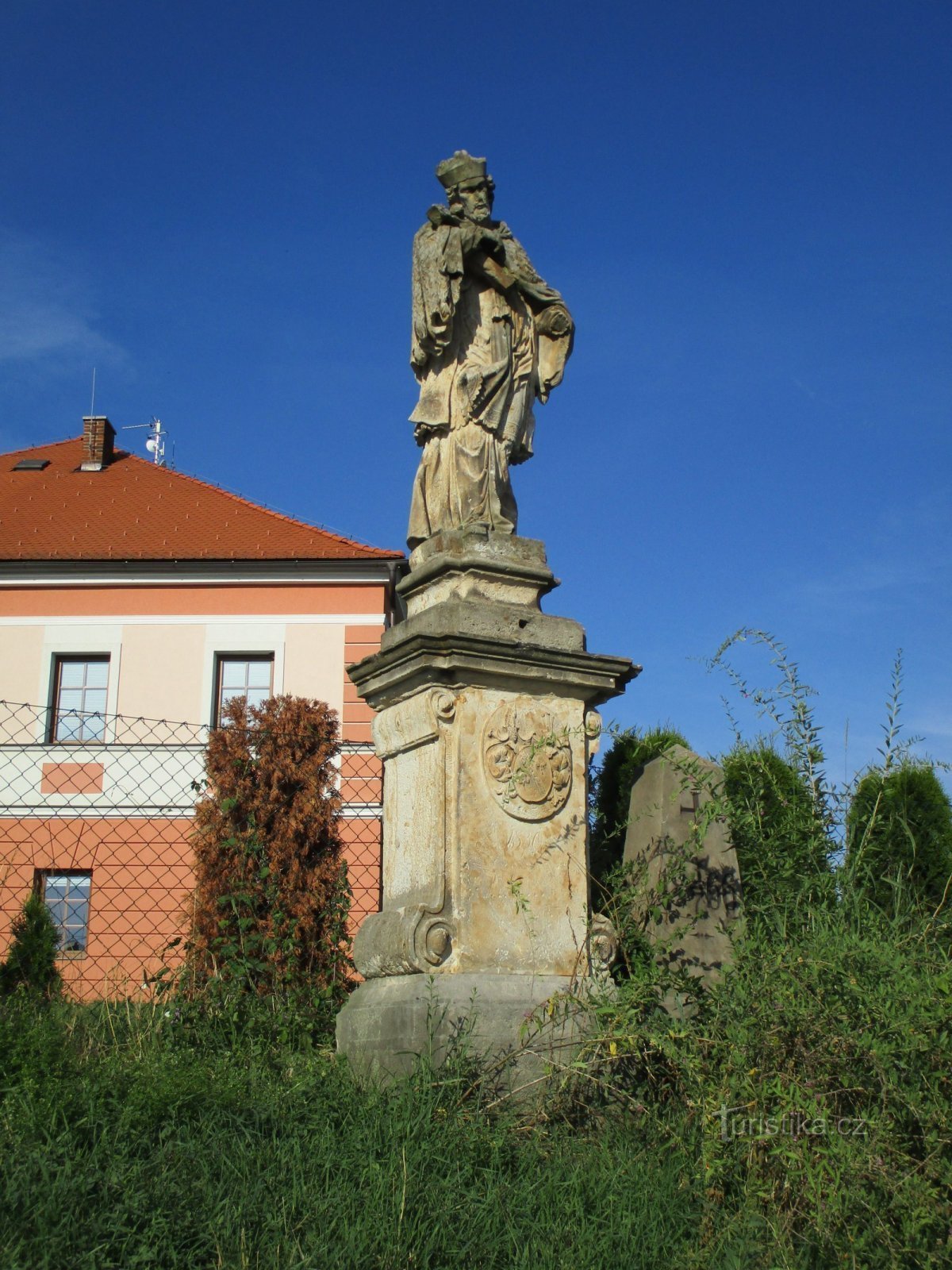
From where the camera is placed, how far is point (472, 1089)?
3.97 meters

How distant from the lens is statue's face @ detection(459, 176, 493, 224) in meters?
5.45

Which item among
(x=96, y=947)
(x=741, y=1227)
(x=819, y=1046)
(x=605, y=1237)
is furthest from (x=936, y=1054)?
(x=96, y=947)

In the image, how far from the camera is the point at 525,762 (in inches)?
185

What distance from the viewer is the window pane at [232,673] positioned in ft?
65.6

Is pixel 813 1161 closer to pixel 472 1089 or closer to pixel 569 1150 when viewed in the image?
pixel 569 1150

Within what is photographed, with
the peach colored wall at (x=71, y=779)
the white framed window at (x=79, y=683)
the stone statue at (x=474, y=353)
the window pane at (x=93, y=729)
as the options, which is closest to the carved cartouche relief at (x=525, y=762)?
the stone statue at (x=474, y=353)

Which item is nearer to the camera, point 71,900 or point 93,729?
point 71,900

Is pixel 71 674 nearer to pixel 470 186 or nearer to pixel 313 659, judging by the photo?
pixel 313 659

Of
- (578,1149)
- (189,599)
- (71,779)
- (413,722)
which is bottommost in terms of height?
(578,1149)

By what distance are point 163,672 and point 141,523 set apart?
274cm

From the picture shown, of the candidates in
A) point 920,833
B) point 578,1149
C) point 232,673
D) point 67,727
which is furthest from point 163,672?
point 578,1149

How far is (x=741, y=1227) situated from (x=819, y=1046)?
1.63 ft

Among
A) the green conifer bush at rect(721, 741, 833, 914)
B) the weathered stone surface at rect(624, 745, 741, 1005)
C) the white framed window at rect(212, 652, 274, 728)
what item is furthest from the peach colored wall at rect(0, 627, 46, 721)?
the green conifer bush at rect(721, 741, 833, 914)

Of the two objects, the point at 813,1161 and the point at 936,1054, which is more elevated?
the point at 936,1054
